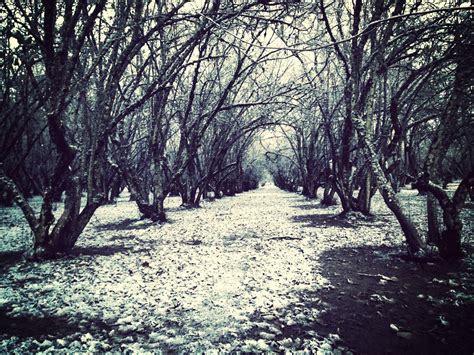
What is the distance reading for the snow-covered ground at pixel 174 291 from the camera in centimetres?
256

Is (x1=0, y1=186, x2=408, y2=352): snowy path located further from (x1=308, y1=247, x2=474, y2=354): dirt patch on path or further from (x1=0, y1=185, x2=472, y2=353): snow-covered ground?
(x1=308, y1=247, x2=474, y2=354): dirt patch on path

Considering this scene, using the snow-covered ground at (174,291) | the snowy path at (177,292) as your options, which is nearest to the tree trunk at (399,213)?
the snow-covered ground at (174,291)

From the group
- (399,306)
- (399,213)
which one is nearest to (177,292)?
(399,306)

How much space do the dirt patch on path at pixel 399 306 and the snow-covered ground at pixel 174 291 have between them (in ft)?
0.78

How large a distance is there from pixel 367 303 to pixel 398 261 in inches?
73.3

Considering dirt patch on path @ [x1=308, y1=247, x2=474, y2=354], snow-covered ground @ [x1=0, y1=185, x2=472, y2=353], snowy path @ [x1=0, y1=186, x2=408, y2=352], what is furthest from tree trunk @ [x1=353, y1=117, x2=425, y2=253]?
snowy path @ [x1=0, y1=186, x2=408, y2=352]

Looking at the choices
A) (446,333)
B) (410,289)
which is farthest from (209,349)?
(410,289)

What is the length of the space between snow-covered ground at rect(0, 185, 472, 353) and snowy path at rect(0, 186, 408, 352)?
0.01 meters

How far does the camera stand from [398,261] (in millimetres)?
4676

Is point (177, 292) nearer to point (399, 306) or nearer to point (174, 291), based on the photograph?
point (174, 291)

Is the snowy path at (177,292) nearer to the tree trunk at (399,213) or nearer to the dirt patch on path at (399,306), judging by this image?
the dirt patch on path at (399,306)

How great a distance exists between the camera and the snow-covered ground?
2562mm

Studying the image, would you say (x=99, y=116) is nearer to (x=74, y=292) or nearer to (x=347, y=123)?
(x=74, y=292)

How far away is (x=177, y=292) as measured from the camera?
12.0 feet
